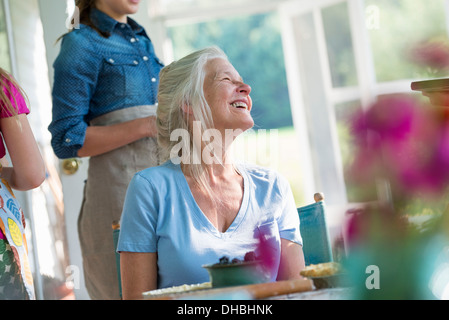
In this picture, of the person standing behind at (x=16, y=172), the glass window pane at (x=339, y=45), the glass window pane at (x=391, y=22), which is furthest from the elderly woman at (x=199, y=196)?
the glass window pane at (x=339, y=45)

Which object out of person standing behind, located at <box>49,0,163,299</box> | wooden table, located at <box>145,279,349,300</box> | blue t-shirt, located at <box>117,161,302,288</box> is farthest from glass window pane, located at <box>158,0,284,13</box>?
wooden table, located at <box>145,279,349,300</box>

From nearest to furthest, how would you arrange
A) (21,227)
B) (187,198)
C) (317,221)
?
(21,227) < (187,198) < (317,221)

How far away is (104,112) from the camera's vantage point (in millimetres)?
1447

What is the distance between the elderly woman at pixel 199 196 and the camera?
106 centimetres

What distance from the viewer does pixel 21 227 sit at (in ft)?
3.31

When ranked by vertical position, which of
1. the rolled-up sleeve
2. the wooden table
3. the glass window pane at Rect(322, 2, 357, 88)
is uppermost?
the glass window pane at Rect(322, 2, 357, 88)

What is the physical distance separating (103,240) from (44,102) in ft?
2.27

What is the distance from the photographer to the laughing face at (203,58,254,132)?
117 centimetres

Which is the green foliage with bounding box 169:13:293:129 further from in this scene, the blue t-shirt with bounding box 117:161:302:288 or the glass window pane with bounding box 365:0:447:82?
the blue t-shirt with bounding box 117:161:302:288

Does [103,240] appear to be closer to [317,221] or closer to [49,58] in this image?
[317,221]

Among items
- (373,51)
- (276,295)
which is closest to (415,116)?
(276,295)

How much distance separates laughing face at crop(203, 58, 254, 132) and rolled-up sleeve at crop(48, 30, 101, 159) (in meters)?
0.34

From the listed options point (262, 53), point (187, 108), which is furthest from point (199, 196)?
point (262, 53)
